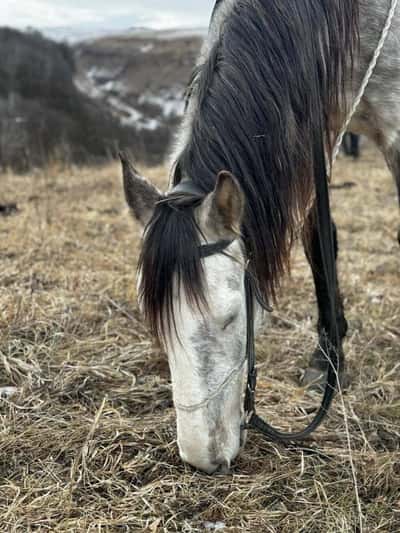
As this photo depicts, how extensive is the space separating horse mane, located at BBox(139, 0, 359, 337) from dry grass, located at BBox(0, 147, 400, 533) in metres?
0.62

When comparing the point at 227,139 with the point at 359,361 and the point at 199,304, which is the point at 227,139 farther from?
the point at 359,361

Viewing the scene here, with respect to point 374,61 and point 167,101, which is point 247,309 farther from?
point 167,101

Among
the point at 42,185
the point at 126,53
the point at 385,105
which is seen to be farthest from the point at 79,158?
the point at 126,53

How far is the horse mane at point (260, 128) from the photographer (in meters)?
1.62

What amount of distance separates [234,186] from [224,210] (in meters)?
0.09

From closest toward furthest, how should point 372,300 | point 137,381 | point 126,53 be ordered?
point 137,381 → point 372,300 → point 126,53

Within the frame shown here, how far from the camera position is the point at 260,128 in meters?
1.82

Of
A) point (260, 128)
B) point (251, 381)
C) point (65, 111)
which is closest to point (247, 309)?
point (251, 381)

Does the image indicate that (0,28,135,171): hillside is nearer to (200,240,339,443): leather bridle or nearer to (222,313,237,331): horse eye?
(200,240,339,443): leather bridle

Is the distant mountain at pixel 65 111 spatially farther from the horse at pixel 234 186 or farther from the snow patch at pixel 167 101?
the horse at pixel 234 186

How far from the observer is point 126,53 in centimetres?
3084

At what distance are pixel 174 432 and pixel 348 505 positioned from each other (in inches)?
26.2

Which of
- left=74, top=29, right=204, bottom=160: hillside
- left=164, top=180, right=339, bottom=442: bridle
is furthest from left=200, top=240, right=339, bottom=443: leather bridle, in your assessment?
left=74, top=29, right=204, bottom=160: hillside

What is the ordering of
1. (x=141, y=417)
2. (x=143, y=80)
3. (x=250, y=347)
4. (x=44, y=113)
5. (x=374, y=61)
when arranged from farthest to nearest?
(x=143, y=80)
(x=44, y=113)
(x=141, y=417)
(x=374, y=61)
(x=250, y=347)
